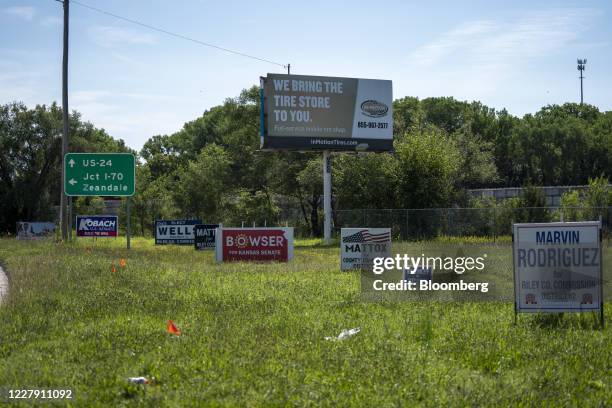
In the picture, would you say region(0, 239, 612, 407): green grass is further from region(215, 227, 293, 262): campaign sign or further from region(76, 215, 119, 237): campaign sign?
region(76, 215, 119, 237): campaign sign

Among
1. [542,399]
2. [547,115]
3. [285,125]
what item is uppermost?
[547,115]

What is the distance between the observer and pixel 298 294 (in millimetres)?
14125

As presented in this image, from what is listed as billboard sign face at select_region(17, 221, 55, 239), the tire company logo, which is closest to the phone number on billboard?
the tire company logo

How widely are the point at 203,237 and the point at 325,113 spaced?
30.4ft

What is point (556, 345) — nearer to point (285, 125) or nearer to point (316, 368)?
point (316, 368)

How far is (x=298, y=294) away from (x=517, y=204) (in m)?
27.1

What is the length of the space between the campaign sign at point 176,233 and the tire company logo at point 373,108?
10514mm

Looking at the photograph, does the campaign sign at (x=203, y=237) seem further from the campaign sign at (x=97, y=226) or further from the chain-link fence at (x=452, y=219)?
the chain-link fence at (x=452, y=219)

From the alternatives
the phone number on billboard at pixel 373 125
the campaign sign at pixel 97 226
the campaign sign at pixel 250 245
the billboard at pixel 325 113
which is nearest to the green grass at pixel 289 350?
the campaign sign at pixel 250 245

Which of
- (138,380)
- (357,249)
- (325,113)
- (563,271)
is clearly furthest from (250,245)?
(138,380)

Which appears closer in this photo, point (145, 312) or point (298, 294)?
point (145, 312)

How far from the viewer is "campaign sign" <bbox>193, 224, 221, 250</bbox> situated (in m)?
31.7

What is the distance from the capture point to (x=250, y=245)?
24078 millimetres

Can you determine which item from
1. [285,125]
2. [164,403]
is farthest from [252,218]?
[164,403]
